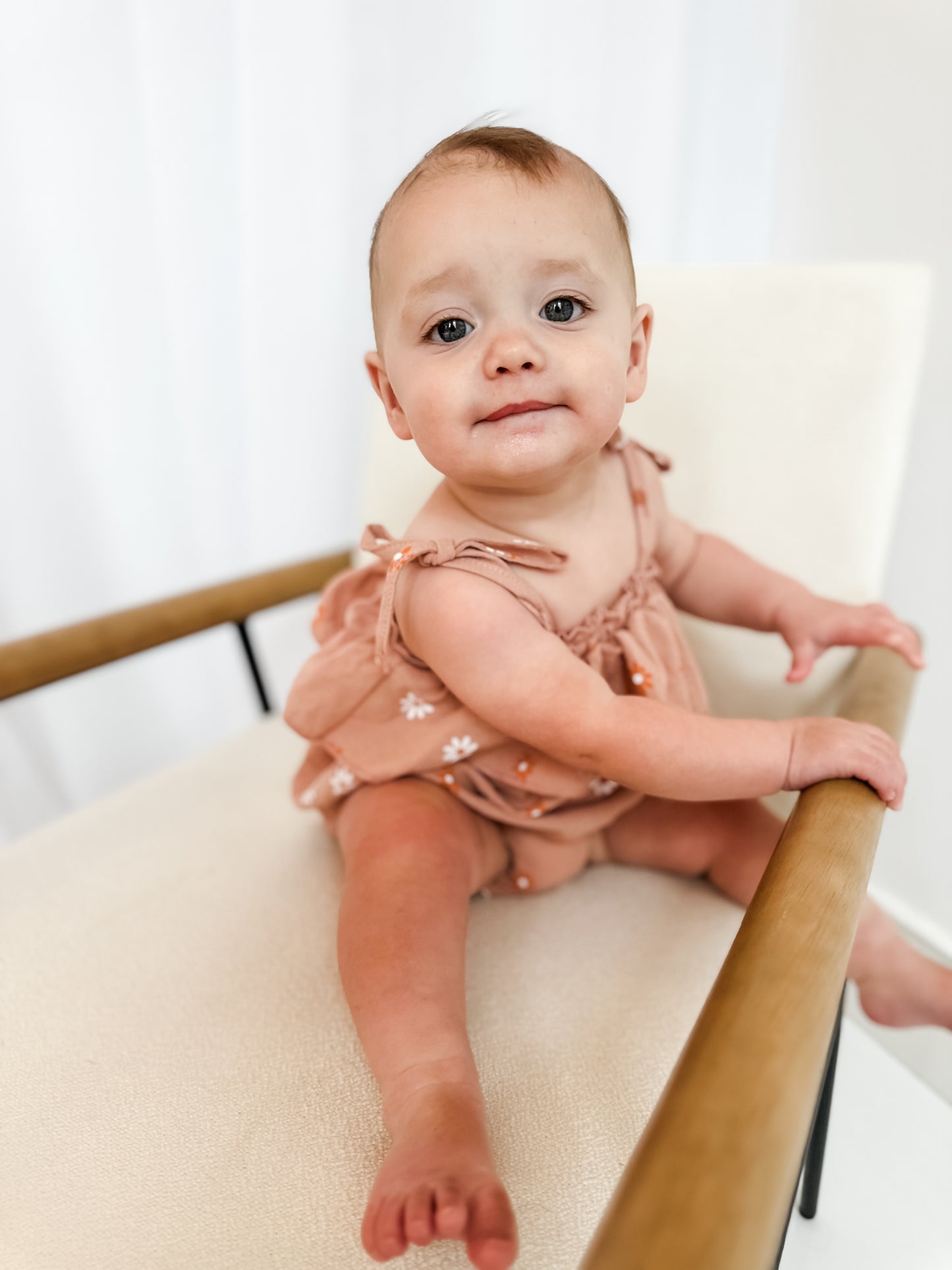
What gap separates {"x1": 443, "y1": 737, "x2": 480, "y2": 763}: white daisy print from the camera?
0.70m

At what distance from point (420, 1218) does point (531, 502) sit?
43 centimetres

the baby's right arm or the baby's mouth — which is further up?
the baby's mouth

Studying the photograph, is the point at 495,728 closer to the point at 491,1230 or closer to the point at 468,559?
the point at 468,559

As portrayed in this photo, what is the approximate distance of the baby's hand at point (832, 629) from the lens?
0.75m

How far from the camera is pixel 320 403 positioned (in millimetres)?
1398

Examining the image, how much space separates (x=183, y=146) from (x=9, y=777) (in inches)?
34.2

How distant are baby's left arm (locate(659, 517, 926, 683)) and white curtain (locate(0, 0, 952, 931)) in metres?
0.45

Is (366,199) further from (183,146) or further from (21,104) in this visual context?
(21,104)

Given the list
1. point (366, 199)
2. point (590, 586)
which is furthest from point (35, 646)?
point (366, 199)

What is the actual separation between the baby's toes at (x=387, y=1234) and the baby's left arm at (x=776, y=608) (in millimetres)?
486

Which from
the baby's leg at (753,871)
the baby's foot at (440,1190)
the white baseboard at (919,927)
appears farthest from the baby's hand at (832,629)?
the white baseboard at (919,927)

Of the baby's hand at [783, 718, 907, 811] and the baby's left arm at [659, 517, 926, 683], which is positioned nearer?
the baby's hand at [783, 718, 907, 811]

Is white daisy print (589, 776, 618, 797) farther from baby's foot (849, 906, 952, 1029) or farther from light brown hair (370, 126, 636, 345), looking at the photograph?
light brown hair (370, 126, 636, 345)

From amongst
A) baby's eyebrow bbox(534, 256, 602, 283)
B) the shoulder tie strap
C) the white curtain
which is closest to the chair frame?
the shoulder tie strap
